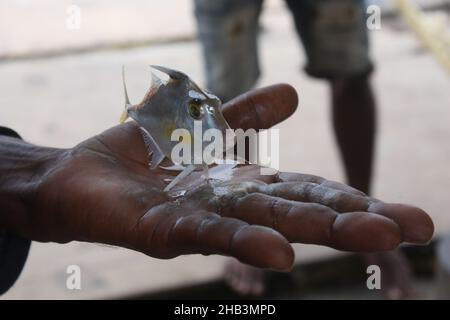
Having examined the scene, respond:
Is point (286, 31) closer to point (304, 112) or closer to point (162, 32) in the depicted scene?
point (162, 32)

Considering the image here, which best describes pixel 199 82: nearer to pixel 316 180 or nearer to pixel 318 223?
pixel 316 180

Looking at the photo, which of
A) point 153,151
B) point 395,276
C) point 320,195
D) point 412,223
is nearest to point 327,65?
point 395,276

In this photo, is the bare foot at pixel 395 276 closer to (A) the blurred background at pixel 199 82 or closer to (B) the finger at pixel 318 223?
(A) the blurred background at pixel 199 82

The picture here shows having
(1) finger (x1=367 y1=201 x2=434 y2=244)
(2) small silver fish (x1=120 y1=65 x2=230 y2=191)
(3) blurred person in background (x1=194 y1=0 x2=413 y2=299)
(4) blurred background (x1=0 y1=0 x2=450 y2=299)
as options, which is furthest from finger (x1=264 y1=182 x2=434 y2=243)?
(3) blurred person in background (x1=194 y1=0 x2=413 y2=299)

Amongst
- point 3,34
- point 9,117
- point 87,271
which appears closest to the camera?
point 87,271

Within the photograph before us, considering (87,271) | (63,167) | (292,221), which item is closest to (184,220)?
(292,221)

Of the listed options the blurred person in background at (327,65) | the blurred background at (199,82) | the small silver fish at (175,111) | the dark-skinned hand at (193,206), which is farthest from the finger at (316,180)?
the blurred person in background at (327,65)
